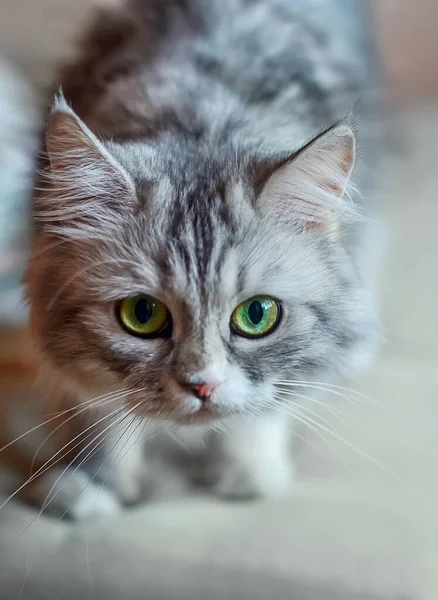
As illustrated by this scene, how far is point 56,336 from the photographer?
1.00 meters

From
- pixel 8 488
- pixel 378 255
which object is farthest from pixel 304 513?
pixel 378 255

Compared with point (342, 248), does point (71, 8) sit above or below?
above

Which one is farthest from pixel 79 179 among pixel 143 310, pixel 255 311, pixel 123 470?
pixel 123 470

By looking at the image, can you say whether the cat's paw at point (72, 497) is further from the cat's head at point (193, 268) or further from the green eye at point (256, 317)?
the green eye at point (256, 317)

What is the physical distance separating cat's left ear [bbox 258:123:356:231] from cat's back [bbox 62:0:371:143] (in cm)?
26

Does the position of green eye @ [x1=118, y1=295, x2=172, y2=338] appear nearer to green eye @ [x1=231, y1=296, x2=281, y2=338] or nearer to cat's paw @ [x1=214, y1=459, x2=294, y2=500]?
green eye @ [x1=231, y1=296, x2=281, y2=338]

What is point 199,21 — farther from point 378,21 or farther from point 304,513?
point 304,513

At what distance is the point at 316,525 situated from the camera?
3.63 ft

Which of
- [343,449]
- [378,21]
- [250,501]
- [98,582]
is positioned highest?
[378,21]

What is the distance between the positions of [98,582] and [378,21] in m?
1.74

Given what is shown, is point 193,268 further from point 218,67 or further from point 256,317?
point 218,67

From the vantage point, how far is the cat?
35.4 inches

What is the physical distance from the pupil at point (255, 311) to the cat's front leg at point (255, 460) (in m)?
0.27

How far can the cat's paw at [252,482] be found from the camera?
3.83 feet
